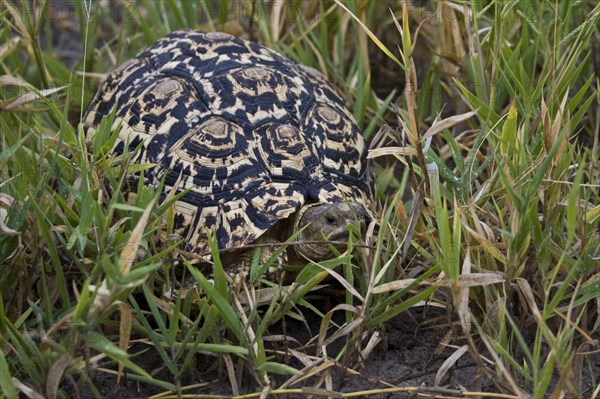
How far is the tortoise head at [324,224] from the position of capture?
267 cm

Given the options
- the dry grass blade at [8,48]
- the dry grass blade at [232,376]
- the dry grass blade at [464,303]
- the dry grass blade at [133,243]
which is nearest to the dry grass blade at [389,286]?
the dry grass blade at [464,303]

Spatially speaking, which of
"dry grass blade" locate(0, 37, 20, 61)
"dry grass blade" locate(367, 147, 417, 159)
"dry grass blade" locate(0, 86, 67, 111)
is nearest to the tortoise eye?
"dry grass blade" locate(367, 147, 417, 159)

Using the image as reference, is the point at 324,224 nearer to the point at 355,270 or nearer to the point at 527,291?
the point at 355,270

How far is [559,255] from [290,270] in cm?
77

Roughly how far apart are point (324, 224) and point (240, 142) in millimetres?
383

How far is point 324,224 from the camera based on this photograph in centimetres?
269

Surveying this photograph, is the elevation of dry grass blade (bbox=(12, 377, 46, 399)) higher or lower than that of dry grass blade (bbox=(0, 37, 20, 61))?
lower

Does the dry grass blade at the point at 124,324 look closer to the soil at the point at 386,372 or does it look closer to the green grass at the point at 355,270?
the green grass at the point at 355,270

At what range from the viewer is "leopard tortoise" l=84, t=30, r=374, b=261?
270 cm

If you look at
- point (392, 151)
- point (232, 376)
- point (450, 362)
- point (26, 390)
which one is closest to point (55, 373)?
point (26, 390)

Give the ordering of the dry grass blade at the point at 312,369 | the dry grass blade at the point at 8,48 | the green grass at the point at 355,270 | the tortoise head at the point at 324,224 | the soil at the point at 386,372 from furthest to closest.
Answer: the dry grass blade at the point at 8,48 → the tortoise head at the point at 324,224 → the soil at the point at 386,372 → the dry grass blade at the point at 312,369 → the green grass at the point at 355,270

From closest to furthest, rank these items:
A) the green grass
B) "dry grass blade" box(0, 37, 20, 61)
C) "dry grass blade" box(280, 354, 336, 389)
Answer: the green grass → "dry grass blade" box(280, 354, 336, 389) → "dry grass blade" box(0, 37, 20, 61)

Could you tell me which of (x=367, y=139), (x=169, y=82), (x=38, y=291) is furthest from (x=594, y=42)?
(x=38, y=291)

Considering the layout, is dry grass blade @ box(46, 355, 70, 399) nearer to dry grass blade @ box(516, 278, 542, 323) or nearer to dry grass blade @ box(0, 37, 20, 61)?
dry grass blade @ box(516, 278, 542, 323)
